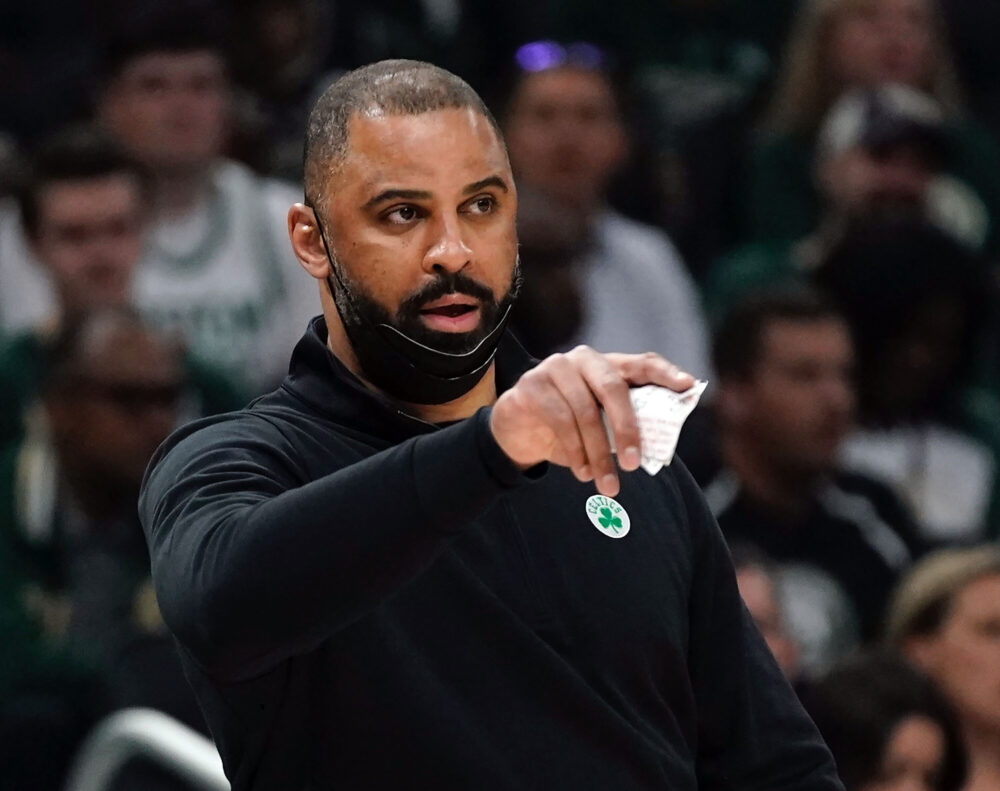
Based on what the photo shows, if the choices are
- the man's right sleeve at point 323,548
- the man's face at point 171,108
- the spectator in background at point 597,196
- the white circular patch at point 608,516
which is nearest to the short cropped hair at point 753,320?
the spectator in background at point 597,196

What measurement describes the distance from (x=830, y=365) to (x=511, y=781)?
3.68 meters

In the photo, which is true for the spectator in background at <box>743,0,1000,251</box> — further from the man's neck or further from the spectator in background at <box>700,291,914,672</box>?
the man's neck

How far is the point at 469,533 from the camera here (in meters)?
2.32

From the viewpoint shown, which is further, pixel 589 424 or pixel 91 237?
pixel 91 237

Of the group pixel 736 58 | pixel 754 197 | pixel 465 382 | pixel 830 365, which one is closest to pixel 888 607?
pixel 830 365

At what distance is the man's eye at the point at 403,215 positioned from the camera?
2.29m

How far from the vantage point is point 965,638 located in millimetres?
5004

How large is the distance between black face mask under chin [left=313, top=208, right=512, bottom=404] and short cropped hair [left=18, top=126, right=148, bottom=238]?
11.6 feet

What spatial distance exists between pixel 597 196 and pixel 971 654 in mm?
2291

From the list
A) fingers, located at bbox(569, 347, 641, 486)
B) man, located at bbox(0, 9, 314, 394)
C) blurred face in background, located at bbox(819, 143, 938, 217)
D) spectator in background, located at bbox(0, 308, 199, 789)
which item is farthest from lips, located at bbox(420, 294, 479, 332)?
blurred face in background, located at bbox(819, 143, 938, 217)

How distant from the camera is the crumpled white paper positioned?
5.96 ft

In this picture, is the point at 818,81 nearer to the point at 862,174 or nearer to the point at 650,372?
the point at 862,174

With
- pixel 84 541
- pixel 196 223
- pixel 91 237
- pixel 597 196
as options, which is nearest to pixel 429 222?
pixel 84 541

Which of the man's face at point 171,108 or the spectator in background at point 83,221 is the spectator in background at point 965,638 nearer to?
the spectator in background at point 83,221
